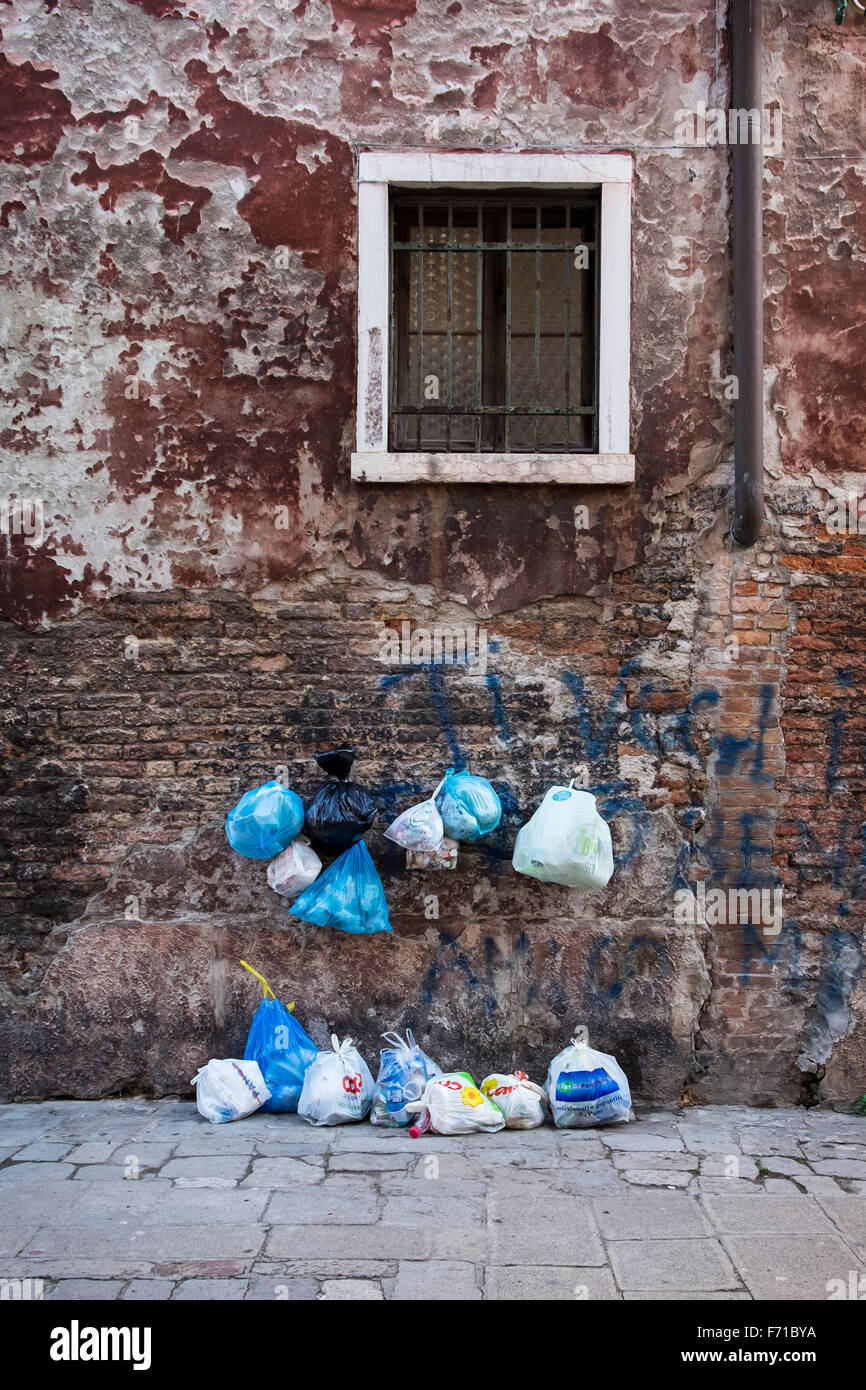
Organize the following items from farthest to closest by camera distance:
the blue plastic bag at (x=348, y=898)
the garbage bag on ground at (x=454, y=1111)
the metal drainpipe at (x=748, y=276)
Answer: the metal drainpipe at (x=748, y=276) < the blue plastic bag at (x=348, y=898) < the garbage bag on ground at (x=454, y=1111)

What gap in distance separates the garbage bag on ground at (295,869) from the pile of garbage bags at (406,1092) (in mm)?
536

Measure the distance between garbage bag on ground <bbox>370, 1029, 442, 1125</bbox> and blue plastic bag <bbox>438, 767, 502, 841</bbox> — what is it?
0.84 metres

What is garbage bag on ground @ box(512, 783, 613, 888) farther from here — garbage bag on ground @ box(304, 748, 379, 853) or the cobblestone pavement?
the cobblestone pavement

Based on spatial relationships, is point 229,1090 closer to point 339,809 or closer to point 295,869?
point 295,869

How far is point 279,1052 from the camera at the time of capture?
433cm

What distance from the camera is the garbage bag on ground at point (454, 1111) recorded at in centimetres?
408

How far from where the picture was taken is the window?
183 inches

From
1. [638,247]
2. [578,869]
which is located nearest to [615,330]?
[638,247]

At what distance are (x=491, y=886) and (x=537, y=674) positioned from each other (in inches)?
33.4

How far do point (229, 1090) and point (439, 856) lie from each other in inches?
45.0

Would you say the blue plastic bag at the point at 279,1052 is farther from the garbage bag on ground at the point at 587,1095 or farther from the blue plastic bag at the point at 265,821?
the garbage bag on ground at the point at 587,1095

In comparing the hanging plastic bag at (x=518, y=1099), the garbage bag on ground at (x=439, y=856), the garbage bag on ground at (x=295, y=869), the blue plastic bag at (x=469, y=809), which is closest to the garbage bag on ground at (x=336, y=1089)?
the hanging plastic bag at (x=518, y=1099)

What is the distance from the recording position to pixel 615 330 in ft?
14.8

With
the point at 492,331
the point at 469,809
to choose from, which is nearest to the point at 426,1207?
the point at 469,809
